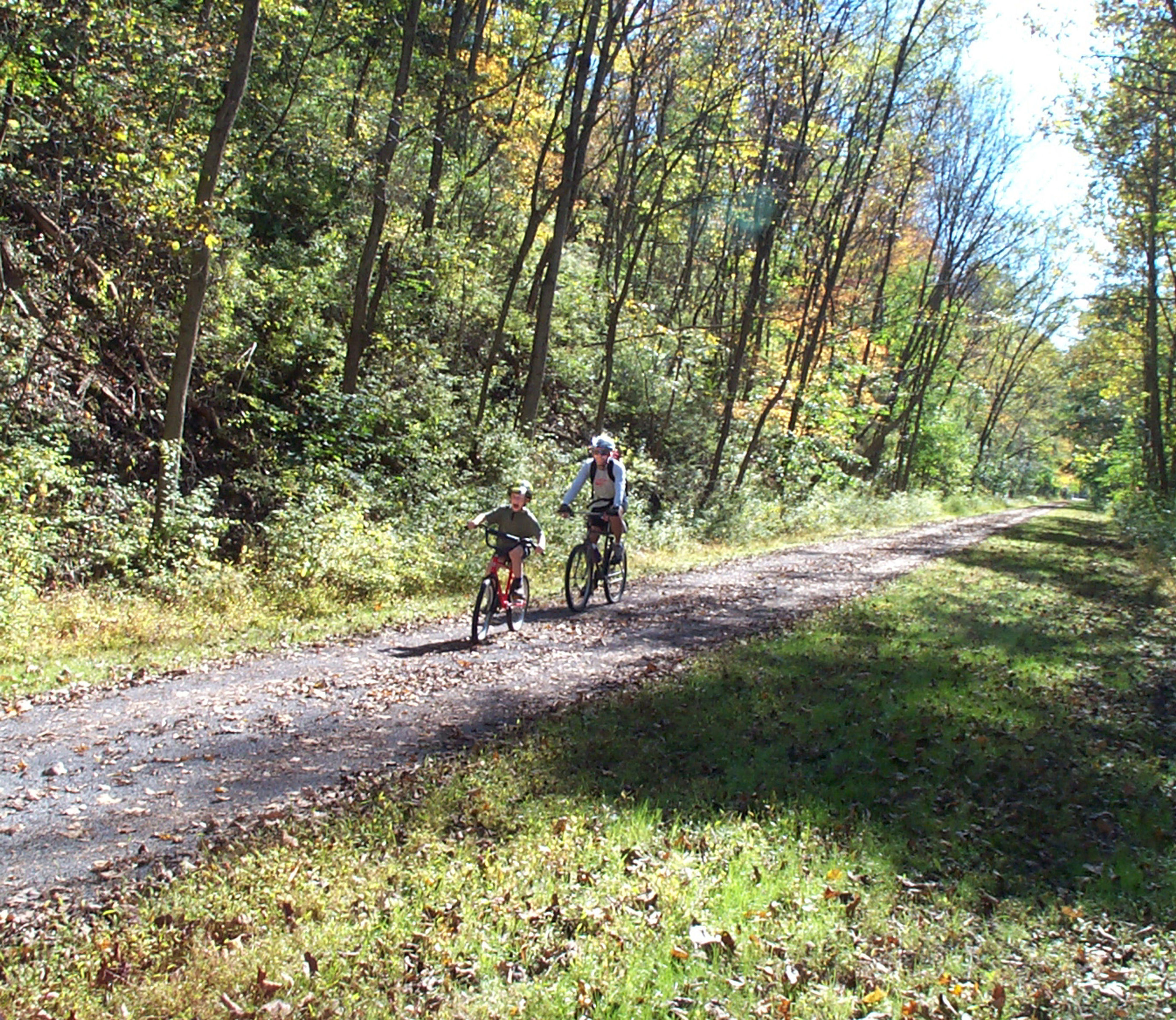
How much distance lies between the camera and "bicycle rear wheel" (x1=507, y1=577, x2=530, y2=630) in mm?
10406

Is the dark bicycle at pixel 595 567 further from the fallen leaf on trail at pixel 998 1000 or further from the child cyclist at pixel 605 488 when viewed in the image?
the fallen leaf on trail at pixel 998 1000

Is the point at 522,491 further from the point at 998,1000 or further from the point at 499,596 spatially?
the point at 998,1000

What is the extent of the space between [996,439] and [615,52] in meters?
75.8

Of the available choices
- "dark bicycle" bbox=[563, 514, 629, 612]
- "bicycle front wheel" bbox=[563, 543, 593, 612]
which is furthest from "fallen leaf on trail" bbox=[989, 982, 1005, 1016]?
"bicycle front wheel" bbox=[563, 543, 593, 612]

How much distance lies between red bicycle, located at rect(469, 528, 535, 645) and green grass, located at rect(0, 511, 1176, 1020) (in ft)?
8.32

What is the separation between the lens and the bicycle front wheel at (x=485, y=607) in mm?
9836

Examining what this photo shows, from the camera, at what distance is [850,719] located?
769 centimetres

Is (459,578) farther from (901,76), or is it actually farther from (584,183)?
(901,76)

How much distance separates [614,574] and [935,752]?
6524mm

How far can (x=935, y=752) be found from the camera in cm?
705

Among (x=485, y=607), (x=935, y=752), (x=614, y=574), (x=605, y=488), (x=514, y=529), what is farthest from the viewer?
(x=614, y=574)

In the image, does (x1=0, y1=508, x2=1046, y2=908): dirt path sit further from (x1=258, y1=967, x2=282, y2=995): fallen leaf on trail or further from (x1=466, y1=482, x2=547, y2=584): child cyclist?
(x1=258, y1=967, x2=282, y2=995): fallen leaf on trail

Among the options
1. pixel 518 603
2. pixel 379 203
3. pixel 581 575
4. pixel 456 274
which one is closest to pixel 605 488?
pixel 581 575

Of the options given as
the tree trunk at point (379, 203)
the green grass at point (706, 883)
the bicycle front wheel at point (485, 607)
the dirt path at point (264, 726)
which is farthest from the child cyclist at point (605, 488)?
the tree trunk at point (379, 203)
